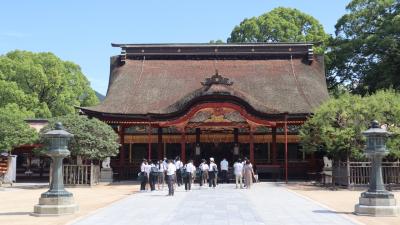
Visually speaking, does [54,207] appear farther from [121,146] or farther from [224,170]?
[121,146]

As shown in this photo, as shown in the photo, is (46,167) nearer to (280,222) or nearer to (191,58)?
(191,58)

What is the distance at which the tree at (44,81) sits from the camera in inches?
1793

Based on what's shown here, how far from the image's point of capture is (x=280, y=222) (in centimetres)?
1252

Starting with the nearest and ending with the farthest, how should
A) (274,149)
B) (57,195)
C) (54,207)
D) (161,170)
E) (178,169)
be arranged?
1. (54,207)
2. (57,195)
3. (161,170)
4. (178,169)
5. (274,149)

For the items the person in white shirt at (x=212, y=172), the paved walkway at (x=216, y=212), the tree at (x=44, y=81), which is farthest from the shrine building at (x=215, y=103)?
the tree at (x=44, y=81)

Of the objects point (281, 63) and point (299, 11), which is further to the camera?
point (299, 11)

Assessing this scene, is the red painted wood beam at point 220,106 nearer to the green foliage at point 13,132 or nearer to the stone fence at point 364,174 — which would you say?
the stone fence at point 364,174

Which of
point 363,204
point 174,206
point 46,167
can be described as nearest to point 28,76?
point 46,167

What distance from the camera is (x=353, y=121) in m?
24.6

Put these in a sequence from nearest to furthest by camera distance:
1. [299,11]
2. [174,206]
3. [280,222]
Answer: [280,222] → [174,206] → [299,11]

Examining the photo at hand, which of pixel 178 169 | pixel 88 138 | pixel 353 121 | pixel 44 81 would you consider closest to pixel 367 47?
pixel 353 121

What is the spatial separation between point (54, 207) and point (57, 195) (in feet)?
1.40

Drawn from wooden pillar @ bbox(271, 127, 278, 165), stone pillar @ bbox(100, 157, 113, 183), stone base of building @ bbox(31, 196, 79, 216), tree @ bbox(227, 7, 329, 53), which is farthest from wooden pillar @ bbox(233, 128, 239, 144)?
tree @ bbox(227, 7, 329, 53)

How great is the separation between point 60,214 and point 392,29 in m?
29.8
